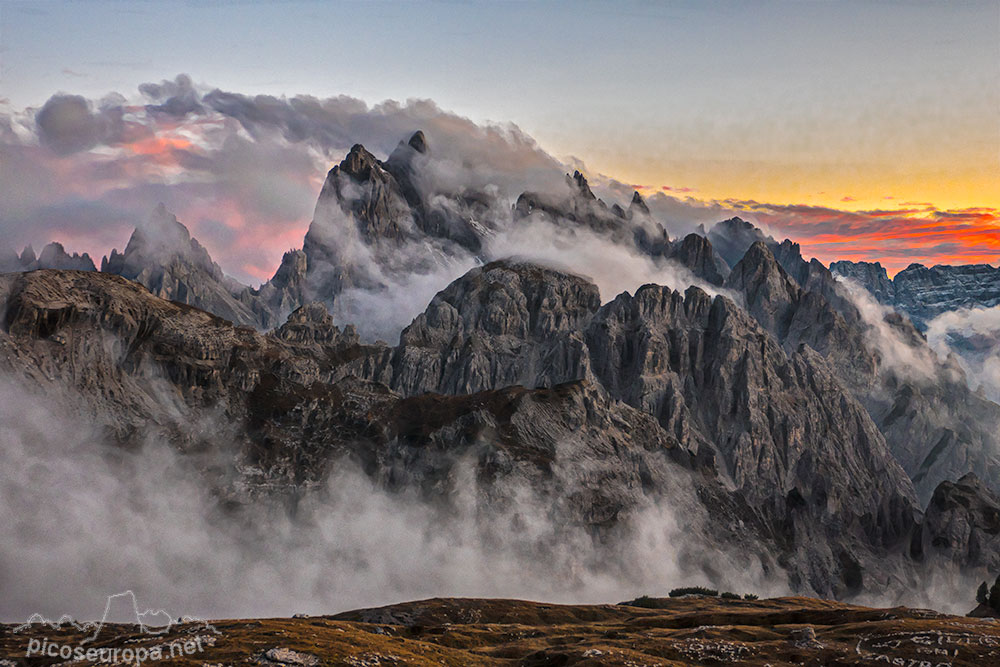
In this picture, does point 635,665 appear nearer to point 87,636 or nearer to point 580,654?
point 580,654

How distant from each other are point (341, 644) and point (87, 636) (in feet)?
179

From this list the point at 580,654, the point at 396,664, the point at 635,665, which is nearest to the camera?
the point at 396,664

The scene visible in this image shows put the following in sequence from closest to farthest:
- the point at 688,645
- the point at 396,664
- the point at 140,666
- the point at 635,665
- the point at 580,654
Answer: the point at 140,666
the point at 396,664
the point at 635,665
the point at 580,654
the point at 688,645

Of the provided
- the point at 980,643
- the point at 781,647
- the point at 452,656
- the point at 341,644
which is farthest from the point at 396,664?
the point at 980,643

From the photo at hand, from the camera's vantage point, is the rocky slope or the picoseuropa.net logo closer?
the picoseuropa.net logo

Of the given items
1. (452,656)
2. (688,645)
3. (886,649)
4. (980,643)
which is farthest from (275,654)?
(980,643)

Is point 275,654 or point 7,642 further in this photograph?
point 7,642

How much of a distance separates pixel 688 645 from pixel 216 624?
3746 inches

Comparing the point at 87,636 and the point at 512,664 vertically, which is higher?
the point at 87,636

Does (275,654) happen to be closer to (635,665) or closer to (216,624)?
(216,624)

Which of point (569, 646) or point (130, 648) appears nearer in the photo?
point (130, 648)

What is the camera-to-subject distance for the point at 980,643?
14625cm

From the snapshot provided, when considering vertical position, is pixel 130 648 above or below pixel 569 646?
above

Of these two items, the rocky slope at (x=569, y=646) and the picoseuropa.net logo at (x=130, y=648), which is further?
the rocky slope at (x=569, y=646)
